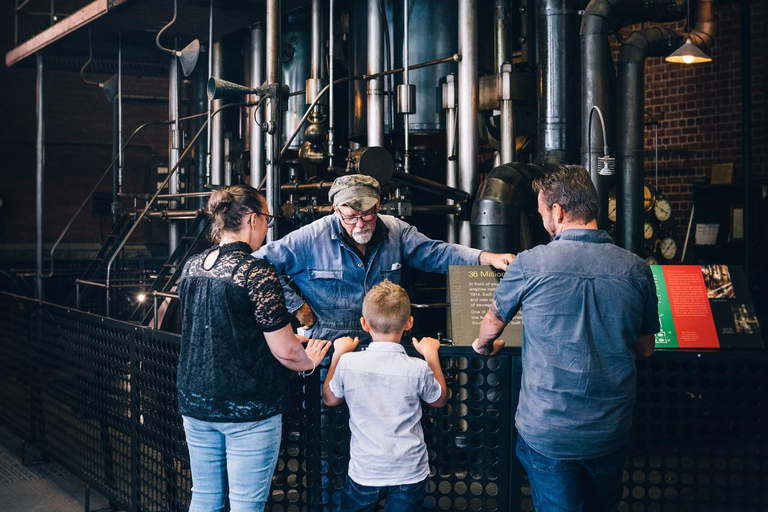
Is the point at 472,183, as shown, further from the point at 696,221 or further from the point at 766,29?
the point at 766,29

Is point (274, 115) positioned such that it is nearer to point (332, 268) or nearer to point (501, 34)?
point (332, 268)

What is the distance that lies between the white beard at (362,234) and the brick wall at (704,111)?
824 centimetres

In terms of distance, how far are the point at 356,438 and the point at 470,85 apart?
12.7 feet

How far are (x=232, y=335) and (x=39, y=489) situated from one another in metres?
3.31

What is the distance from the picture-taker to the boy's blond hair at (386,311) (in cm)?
294

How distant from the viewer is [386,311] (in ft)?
9.64

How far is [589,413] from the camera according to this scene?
8.34 feet

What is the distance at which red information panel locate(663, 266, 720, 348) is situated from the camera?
136 inches

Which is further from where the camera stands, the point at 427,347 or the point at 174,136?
the point at 174,136

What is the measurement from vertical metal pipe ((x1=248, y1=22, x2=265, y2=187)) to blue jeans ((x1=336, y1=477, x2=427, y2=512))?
5471 millimetres

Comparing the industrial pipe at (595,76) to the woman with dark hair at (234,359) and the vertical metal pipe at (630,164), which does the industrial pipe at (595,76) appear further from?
the woman with dark hair at (234,359)

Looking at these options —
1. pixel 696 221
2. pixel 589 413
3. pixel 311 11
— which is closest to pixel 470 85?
pixel 311 11

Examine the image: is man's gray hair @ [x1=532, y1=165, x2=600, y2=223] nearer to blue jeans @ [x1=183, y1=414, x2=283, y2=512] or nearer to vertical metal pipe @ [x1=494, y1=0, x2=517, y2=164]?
blue jeans @ [x1=183, y1=414, x2=283, y2=512]

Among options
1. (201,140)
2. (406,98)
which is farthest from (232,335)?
(201,140)
